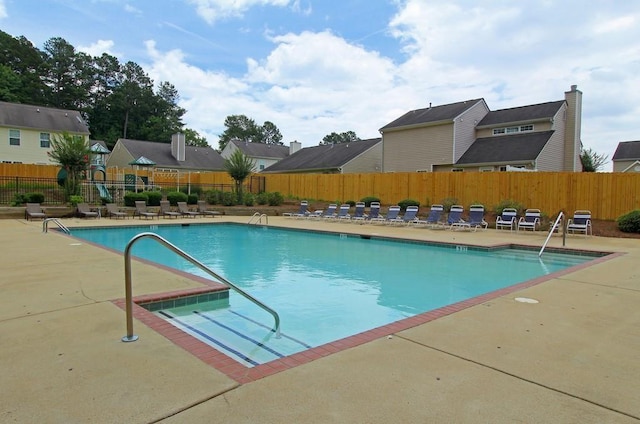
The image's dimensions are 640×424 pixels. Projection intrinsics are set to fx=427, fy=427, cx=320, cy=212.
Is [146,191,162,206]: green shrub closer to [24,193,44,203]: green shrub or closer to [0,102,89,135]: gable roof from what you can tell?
[24,193,44,203]: green shrub

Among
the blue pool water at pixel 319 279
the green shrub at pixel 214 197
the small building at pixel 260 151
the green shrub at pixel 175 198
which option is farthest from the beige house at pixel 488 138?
the small building at pixel 260 151

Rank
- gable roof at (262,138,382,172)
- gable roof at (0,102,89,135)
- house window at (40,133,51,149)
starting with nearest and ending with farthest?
1. gable roof at (0,102,89,135)
2. house window at (40,133,51,149)
3. gable roof at (262,138,382,172)

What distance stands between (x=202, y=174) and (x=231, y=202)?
12584 millimetres

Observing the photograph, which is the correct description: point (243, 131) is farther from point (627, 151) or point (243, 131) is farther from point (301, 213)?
point (301, 213)

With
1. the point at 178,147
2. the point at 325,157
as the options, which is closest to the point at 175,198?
the point at 325,157

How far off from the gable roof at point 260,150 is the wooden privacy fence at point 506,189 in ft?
82.2

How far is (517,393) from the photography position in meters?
2.91

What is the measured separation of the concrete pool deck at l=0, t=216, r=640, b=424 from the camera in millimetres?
2623

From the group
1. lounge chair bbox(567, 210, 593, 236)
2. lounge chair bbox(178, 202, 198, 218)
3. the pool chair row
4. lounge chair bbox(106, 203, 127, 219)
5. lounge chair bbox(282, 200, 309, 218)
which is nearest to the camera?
lounge chair bbox(567, 210, 593, 236)

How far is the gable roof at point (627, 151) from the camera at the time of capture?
38.6m

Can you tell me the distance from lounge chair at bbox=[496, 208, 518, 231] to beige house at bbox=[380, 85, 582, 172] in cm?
729

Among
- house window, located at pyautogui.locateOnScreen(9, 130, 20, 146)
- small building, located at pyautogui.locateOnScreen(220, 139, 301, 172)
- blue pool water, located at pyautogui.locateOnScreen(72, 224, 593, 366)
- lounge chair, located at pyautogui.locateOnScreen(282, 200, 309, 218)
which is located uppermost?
small building, located at pyautogui.locateOnScreen(220, 139, 301, 172)

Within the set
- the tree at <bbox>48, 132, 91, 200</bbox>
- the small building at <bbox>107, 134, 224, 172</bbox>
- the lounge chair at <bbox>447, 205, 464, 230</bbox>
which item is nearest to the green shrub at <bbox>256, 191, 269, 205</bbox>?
the tree at <bbox>48, 132, 91, 200</bbox>

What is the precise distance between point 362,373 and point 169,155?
4403 cm
